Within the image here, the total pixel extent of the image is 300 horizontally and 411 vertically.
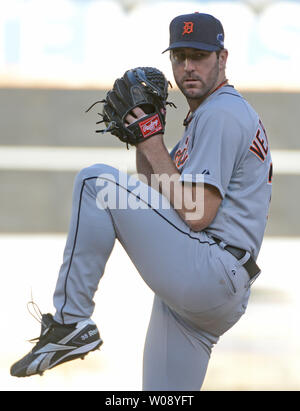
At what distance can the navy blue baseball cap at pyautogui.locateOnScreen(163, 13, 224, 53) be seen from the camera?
9.70 ft

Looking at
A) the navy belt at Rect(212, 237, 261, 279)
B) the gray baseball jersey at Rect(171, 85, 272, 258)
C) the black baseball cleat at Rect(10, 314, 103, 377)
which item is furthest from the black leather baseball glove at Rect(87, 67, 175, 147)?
the black baseball cleat at Rect(10, 314, 103, 377)

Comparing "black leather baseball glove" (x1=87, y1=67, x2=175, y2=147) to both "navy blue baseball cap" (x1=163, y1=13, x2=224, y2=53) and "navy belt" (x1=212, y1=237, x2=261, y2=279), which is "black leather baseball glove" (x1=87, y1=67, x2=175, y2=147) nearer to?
"navy blue baseball cap" (x1=163, y1=13, x2=224, y2=53)

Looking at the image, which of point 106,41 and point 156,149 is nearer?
point 156,149

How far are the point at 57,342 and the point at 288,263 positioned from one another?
8.93 meters

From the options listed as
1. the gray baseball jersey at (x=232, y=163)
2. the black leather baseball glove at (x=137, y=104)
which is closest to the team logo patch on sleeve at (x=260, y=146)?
the gray baseball jersey at (x=232, y=163)

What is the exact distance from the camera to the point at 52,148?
45.1 ft

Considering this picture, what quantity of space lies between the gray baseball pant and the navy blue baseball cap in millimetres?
617

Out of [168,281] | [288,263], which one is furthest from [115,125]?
[288,263]

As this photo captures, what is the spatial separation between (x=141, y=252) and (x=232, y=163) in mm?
484

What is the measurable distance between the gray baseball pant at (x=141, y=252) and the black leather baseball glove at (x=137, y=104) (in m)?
0.23

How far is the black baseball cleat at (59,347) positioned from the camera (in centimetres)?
277

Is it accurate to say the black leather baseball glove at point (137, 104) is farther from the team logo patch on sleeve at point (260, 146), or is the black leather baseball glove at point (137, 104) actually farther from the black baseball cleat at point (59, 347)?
the black baseball cleat at point (59, 347)

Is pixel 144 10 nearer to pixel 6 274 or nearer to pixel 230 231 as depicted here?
pixel 6 274

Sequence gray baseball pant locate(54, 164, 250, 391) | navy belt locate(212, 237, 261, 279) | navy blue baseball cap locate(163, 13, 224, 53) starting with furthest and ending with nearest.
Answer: navy blue baseball cap locate(163, 13, 224, 53), navy belt locate(212, 237, 261, 279), gray baseball pant locate(54, 164, 250, 391)
